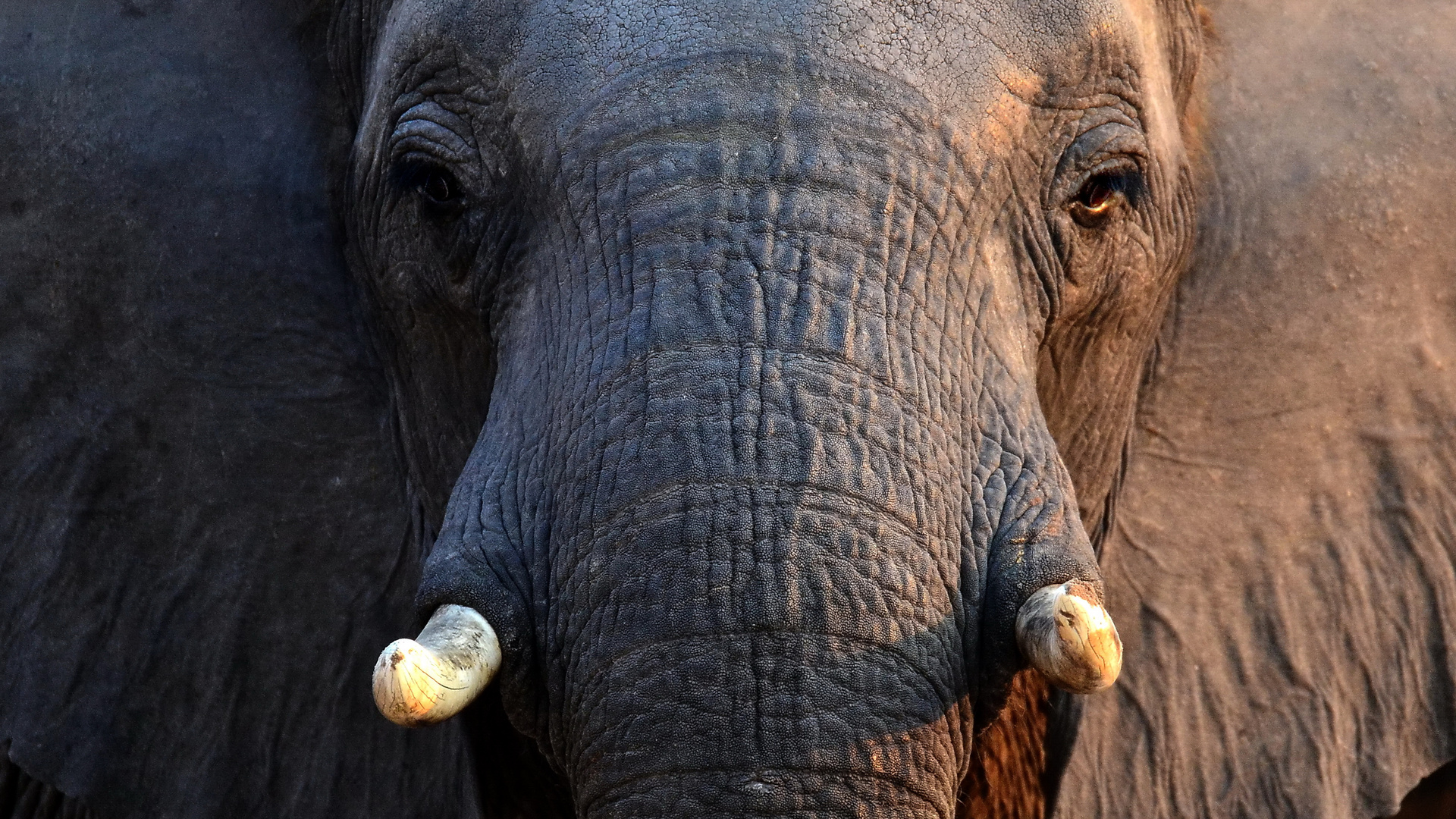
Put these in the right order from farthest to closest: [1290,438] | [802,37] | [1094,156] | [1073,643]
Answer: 1. [1290,438]
2. [1094,156]
3. [802,37]
4. [1073,643]

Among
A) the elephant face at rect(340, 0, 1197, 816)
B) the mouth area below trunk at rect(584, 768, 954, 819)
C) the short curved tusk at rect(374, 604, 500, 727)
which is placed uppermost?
the elephant face at rect(340, 0, 1197, 816)

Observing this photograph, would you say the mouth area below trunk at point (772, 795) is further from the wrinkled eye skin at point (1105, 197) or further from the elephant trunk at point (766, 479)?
the wrinkled eye skin at point (1105, 197)

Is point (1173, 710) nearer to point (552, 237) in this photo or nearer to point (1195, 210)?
point (1195, 210)

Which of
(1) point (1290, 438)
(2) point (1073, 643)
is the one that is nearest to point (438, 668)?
(2) point (1073, 643)

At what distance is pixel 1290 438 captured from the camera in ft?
9.40

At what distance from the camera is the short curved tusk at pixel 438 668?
200 cm

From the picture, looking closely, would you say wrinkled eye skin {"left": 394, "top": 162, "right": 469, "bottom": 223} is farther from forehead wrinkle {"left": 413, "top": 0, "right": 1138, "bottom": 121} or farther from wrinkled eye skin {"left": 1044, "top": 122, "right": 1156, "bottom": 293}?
wrinkled eye skin {"left": 1044, "top": 122, "right": 1156, "bottom": 293}

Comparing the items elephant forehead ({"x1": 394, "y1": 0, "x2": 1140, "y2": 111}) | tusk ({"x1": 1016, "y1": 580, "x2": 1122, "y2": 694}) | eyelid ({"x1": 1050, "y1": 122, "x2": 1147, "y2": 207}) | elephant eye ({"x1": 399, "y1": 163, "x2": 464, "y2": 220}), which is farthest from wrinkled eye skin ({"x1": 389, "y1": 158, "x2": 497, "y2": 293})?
tusk ({"x1": 1016, "y1": 580, "x2": 1122, "y2": 694})

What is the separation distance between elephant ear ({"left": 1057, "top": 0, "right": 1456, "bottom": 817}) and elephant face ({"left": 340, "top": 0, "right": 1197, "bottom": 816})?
0.36 metres

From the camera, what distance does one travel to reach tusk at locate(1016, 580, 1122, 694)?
200 centimetres

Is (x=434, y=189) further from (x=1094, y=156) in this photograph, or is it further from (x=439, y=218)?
(x=1094, y=156)

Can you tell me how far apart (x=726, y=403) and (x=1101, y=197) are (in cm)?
72

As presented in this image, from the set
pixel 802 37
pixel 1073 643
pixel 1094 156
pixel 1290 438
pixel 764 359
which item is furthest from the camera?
pixel 1290 438

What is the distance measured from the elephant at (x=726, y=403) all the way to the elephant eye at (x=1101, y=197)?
0.4 inches
